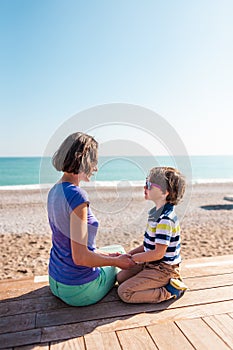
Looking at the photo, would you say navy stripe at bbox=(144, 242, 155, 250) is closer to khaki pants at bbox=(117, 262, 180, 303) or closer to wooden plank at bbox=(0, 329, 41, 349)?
khaki pants at bbox=(117, 262, 180, 303)

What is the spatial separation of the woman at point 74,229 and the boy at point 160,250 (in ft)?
0.70

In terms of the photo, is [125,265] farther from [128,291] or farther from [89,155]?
[89,155]

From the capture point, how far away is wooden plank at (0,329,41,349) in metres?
1.74

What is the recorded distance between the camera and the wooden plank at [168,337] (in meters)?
1.71

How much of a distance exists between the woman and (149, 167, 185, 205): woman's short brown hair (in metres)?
0.49

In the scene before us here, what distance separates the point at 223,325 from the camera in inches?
74.9

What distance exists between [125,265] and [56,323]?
24.3 inches

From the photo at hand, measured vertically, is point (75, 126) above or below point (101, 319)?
above

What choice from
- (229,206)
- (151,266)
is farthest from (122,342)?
(229,206)

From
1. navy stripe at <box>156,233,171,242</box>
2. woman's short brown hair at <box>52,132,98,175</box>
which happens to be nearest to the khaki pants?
navy stripe at <box>156,233,171,242</box>

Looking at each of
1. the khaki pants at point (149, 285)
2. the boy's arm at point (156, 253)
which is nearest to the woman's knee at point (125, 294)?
the khaki pants at point (149, 285)

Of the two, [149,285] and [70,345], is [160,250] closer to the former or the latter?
[149,285]

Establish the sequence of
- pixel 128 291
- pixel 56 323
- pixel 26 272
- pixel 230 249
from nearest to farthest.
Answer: pixel 56 323 < pixel 128 291 < pixel 26 272 < pixel 230 249

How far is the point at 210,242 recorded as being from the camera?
542 centimetres
